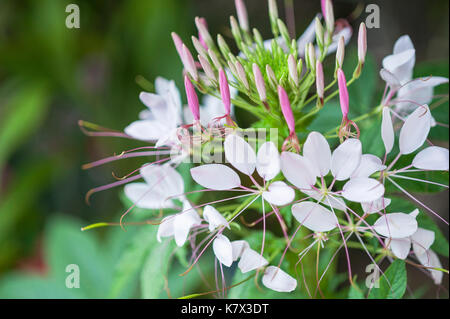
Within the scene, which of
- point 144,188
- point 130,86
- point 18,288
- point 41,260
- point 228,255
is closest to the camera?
point 228,255

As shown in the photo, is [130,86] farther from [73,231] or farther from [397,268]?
[397,268]

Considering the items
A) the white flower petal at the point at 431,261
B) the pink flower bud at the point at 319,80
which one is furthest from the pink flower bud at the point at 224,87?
the white flower petal at the point at 431,261

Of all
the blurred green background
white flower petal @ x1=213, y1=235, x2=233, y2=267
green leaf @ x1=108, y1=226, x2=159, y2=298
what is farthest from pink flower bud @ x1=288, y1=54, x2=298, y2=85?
the blurred green background

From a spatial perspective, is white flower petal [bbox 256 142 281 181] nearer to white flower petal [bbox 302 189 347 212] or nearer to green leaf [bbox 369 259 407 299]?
white flower petal [bbox 302 189 347 212]

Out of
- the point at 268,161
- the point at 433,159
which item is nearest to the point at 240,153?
the point at 268,161

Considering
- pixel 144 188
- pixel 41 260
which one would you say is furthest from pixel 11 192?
pixel 144 188

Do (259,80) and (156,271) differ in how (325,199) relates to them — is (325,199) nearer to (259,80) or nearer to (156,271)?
(259,80)
